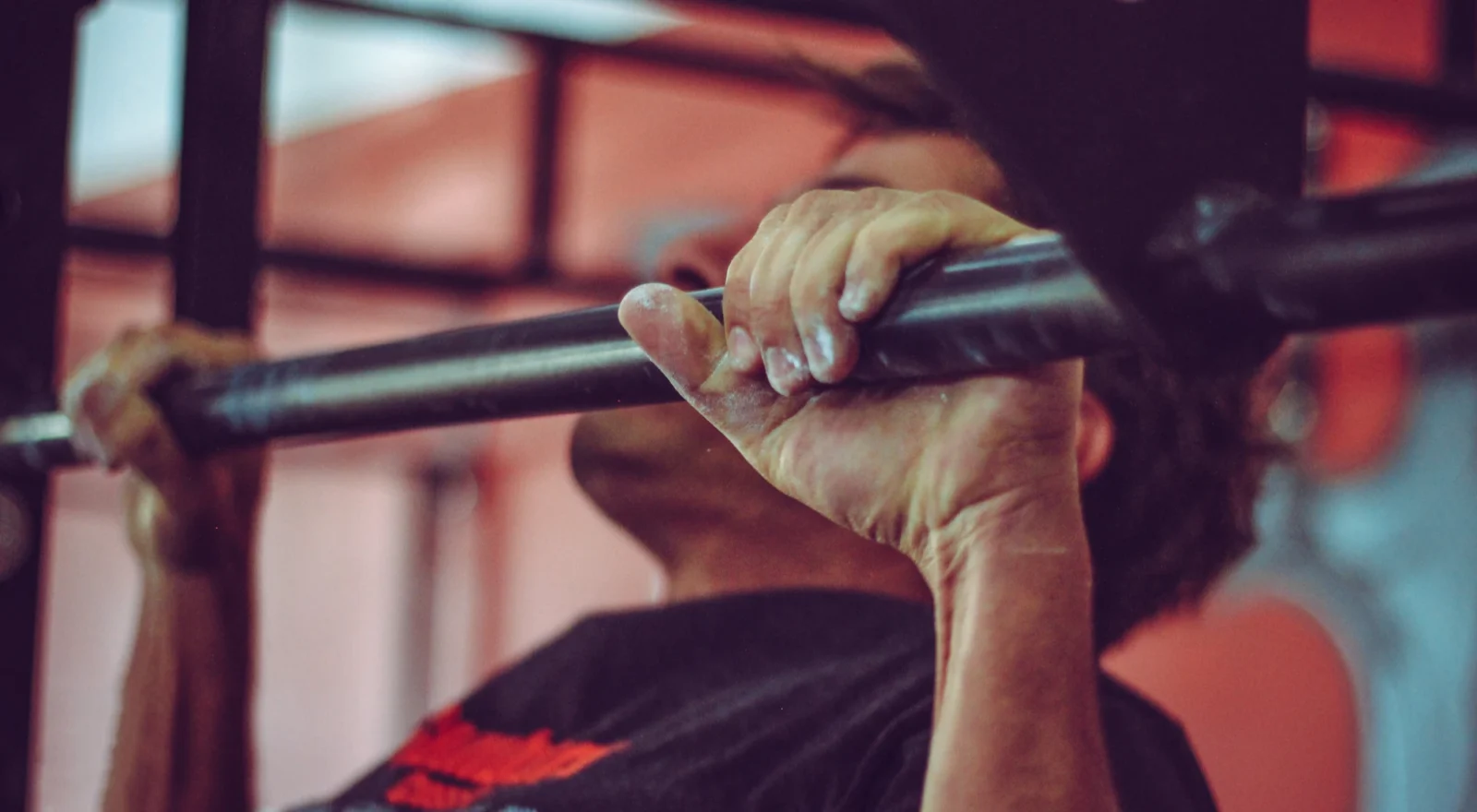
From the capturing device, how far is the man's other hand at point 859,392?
20.1 inches

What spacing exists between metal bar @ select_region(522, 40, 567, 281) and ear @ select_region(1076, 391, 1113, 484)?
0.94 metres

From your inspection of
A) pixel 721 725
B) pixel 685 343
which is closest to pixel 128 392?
pixel 721 725

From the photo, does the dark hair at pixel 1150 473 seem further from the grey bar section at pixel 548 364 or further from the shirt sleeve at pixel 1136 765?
the grey bar section at pixel 548 364

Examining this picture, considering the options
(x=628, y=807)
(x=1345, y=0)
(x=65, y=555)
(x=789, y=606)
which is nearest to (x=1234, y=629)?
(x=1345, y=0)

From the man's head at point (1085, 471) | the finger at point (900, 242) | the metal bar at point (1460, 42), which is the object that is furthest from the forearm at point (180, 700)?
the metal bar at point (1460, 42)

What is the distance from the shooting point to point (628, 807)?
0.81m

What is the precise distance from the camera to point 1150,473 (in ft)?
3.28

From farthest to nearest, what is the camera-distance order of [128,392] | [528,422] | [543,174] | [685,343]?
[528,422] → [543,174] → [128,392] → [685,343]

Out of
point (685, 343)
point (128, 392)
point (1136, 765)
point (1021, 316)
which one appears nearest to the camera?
point (1021, 316)

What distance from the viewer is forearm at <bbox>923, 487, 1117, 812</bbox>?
585 millimetres

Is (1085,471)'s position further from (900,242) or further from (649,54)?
(649,54)

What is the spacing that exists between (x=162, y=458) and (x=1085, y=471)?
0.61m

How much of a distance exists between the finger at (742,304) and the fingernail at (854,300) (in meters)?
0.05

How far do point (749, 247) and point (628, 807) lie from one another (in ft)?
1.28
